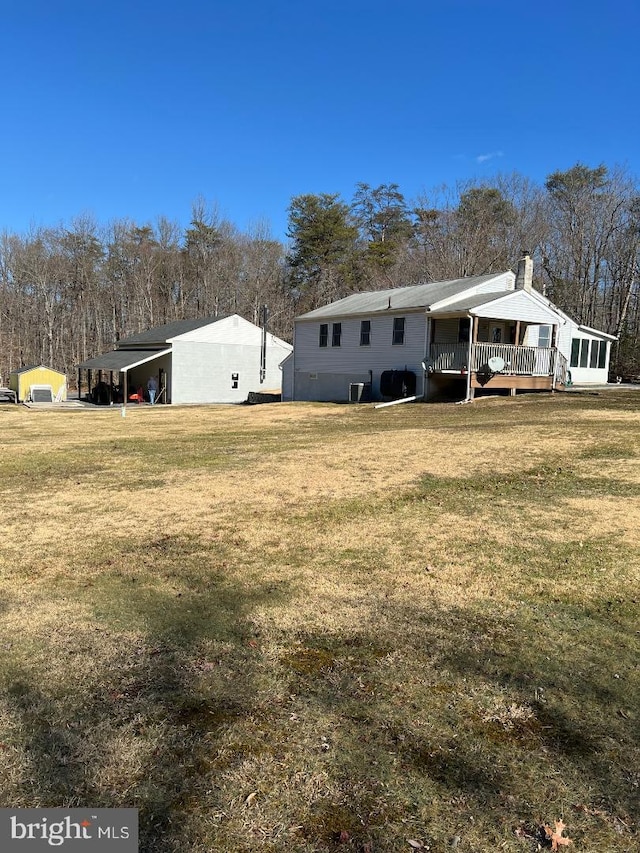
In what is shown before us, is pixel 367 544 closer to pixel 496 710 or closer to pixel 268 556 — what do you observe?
pixel 268 556

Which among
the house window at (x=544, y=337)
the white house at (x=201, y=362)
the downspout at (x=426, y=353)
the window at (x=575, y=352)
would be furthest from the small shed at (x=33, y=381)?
the window at (x=575, y=352)

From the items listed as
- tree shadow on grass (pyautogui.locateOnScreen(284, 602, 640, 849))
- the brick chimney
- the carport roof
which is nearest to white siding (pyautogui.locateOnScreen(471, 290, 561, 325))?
the brick chimney

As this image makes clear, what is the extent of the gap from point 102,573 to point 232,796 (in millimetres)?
2815

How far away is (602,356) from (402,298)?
453 inches

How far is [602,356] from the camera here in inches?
1137

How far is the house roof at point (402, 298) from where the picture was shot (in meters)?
23.1

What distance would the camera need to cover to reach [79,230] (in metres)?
45.7

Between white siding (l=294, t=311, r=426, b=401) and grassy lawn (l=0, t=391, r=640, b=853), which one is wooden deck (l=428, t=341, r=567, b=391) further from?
grassy lawn (l=0, t=391, r=640, b=853)

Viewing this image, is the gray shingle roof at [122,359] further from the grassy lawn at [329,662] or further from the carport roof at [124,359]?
the grassy lawn at [329,662]

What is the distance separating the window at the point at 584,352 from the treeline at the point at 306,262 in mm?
11378

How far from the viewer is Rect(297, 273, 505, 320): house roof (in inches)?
909

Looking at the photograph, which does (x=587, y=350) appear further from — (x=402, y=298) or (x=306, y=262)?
(x=306, y=262)

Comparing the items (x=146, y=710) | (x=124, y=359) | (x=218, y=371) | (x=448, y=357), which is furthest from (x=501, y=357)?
(x=124, y=359)

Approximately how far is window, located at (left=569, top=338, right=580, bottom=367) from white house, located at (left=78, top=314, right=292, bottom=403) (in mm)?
16005
